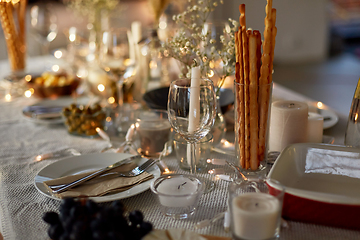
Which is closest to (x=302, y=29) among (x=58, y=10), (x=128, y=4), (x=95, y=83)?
(x=128, y=4)

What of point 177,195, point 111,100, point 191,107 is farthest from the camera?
point 111,100

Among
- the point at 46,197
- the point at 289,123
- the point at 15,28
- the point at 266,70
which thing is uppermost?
the point at 15,28

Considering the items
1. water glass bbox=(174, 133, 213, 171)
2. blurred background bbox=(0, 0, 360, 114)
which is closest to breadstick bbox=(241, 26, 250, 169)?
water glass bbox=(174, 133, 213, 171)

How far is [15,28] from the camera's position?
1523 mm

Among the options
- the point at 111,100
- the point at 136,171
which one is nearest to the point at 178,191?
the point at 136,171

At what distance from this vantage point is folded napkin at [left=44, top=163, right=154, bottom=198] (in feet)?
2.15

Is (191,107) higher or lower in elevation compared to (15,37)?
lower

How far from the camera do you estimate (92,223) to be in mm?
461

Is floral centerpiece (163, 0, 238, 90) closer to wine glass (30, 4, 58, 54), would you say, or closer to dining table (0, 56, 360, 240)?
dining table (0, 56, 360, 240)

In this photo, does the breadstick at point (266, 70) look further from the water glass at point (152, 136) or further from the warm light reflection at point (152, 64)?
the warm light reflection at point (152, 64)

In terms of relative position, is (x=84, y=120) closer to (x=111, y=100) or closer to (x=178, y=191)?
(x=111, y=100)

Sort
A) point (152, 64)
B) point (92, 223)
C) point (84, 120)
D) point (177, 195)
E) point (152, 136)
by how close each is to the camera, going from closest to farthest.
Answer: point (92, 223) < point (177, 195) < point (152, 136) < point (84, 120) < point (152, 64)

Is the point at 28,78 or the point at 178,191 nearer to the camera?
the point at 178,191

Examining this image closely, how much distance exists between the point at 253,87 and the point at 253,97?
0.06 ft
